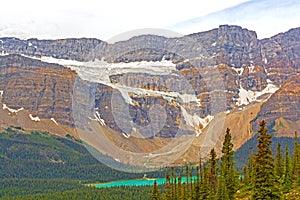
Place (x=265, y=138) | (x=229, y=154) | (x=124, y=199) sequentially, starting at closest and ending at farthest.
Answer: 1. (x=265, y=138)
2. (x=229, y=154)
3. (x=124, y=199)

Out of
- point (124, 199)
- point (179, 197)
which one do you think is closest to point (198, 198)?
point (179, 197)

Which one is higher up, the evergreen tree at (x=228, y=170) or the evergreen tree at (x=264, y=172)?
the evergreen tree at (x=264, y=172)

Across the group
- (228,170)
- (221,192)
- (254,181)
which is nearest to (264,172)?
(254,181)

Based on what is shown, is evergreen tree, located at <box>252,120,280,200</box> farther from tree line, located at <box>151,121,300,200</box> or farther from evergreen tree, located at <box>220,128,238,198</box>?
evergreen tree, located at <box>220,128,238,198</box>

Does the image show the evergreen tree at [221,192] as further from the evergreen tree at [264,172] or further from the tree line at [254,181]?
the evergreen tree at [264,172]

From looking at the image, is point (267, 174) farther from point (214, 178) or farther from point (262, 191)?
point (214, 178)

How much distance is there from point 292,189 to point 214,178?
15.0m

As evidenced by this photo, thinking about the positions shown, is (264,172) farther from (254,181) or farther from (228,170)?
(228,170)

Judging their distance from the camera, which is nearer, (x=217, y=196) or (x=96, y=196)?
(x=217, y=196)

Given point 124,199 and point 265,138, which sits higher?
point 265,138

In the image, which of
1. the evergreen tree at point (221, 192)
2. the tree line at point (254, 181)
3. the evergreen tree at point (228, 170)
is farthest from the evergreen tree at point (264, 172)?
the evergreen tree at point (228, 170)

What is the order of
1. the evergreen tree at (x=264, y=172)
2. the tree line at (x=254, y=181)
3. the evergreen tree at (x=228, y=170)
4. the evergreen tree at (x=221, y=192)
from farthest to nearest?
the evergreen tree at (x=228, y=170) → the evergreen tree at (x=221, y=192) → the tree line at (x=254, y=181) → the evergreen tree at (x=264, y=172)

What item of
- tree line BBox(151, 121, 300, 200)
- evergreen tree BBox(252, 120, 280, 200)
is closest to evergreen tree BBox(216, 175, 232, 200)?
tree line BBox(151, 121, 300, 200)

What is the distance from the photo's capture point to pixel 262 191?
39.6m
